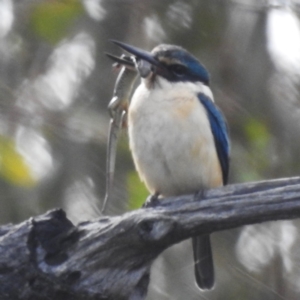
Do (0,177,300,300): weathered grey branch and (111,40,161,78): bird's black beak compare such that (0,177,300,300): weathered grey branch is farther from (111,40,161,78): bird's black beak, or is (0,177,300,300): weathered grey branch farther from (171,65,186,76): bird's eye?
(171,65,186,76): bird's eye

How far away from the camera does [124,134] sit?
6844 millimetres

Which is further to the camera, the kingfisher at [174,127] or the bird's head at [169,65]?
the bird's head at [169,65]

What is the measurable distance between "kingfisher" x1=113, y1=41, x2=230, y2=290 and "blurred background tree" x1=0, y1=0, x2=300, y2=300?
0.97m

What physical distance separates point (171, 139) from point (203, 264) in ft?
2.98

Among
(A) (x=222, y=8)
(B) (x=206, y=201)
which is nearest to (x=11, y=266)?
(B) (x=206, y=201)

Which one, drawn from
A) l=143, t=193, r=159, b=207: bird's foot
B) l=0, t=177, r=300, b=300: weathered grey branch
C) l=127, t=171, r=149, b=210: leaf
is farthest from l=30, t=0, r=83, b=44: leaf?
l=0, t=177, r=300, b=300: weathered grey branch

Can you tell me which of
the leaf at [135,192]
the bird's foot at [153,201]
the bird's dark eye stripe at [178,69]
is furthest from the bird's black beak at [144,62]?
the leaf at [135,192]

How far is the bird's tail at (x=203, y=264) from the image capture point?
609cm

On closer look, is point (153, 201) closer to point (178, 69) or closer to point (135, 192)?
point (178, 69)

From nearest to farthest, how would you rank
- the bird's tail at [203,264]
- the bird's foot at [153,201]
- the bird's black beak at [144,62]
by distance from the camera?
the bird's foot at [153,201], the bird's black beak at [144,62], the bird's tail at [203,264]

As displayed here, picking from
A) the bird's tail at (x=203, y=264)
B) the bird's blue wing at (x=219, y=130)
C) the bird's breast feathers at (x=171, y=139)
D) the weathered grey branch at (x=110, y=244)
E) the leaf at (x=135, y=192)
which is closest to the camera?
the weathered grey branch at (x=110, y=244)

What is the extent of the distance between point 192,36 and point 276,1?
0.63 meters

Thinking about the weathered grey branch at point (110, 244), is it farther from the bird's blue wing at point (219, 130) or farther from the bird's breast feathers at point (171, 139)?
the bird's blue wing at point (219, 130)

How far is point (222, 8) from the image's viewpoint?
768cm
